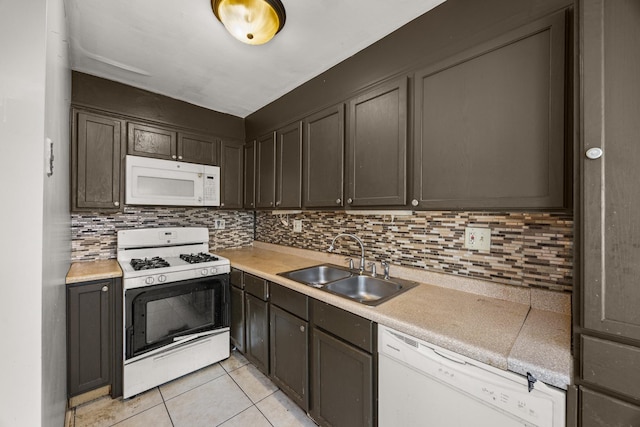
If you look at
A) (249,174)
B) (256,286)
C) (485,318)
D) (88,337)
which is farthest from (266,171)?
(485,318)

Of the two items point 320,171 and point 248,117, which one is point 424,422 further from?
point 248,117

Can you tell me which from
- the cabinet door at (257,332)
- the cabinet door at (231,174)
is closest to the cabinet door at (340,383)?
the cabinet door at (257,332)

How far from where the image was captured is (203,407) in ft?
5.91

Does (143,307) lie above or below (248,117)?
below

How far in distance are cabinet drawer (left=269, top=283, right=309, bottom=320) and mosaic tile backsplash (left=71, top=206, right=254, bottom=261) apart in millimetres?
1414

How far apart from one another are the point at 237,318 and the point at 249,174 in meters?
1.49

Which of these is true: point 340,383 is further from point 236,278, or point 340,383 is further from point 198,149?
point 198,149

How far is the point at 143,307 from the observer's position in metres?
1.89

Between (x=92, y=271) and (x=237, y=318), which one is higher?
(x=92, y=271)

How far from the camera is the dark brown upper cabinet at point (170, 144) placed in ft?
7.47

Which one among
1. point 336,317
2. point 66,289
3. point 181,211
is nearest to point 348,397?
point 336,317

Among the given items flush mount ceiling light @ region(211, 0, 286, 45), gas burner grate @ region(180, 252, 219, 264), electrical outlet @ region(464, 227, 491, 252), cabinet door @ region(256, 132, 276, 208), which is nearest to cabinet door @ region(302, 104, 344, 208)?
cabinet door @ region(256, 132, 276, 208)

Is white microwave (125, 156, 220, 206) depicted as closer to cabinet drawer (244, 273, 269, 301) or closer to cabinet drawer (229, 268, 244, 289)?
cabinet drawer (229, 268, 244, 289)

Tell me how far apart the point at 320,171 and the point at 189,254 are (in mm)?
1604
